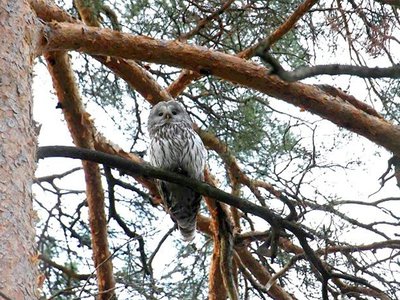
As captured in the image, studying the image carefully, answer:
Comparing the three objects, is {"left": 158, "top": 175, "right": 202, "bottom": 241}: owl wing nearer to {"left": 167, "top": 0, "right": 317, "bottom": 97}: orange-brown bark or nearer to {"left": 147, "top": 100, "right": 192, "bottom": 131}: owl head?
{"left": 147, "top": 100, "right": 192, "bottom": 131}: owl head

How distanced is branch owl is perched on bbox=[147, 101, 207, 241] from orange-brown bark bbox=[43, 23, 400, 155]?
764mm

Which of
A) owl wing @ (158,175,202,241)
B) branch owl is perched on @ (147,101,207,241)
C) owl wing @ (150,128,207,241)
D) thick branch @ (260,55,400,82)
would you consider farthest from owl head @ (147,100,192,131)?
thick branch @ (260,55,400,82)

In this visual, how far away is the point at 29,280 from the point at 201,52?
1725 millimetres

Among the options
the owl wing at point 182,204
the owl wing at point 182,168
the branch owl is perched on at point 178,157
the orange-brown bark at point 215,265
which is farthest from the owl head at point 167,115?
the orange-brown bark at point 215,265

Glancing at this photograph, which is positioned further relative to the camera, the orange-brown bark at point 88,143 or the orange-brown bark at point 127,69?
the orange-brown bark at point 88,143

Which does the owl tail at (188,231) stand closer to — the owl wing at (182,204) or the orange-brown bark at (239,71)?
the owl wing at (182,204)

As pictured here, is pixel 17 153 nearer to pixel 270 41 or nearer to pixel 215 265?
pixel 270 41

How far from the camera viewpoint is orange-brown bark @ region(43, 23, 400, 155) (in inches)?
146

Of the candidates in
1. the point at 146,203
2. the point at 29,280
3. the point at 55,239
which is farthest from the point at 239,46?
the point at 29,280

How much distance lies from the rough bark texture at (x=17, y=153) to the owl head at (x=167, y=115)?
1.40 meters

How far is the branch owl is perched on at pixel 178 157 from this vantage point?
4492mm

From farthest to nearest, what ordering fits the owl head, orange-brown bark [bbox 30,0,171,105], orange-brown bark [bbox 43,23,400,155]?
the owl head → orange-brown bark [bbox 30,0,171,105] → orange-brown bark [bbox 43,23,400,155]

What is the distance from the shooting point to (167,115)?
4625mm

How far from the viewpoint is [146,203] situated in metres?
5.10
